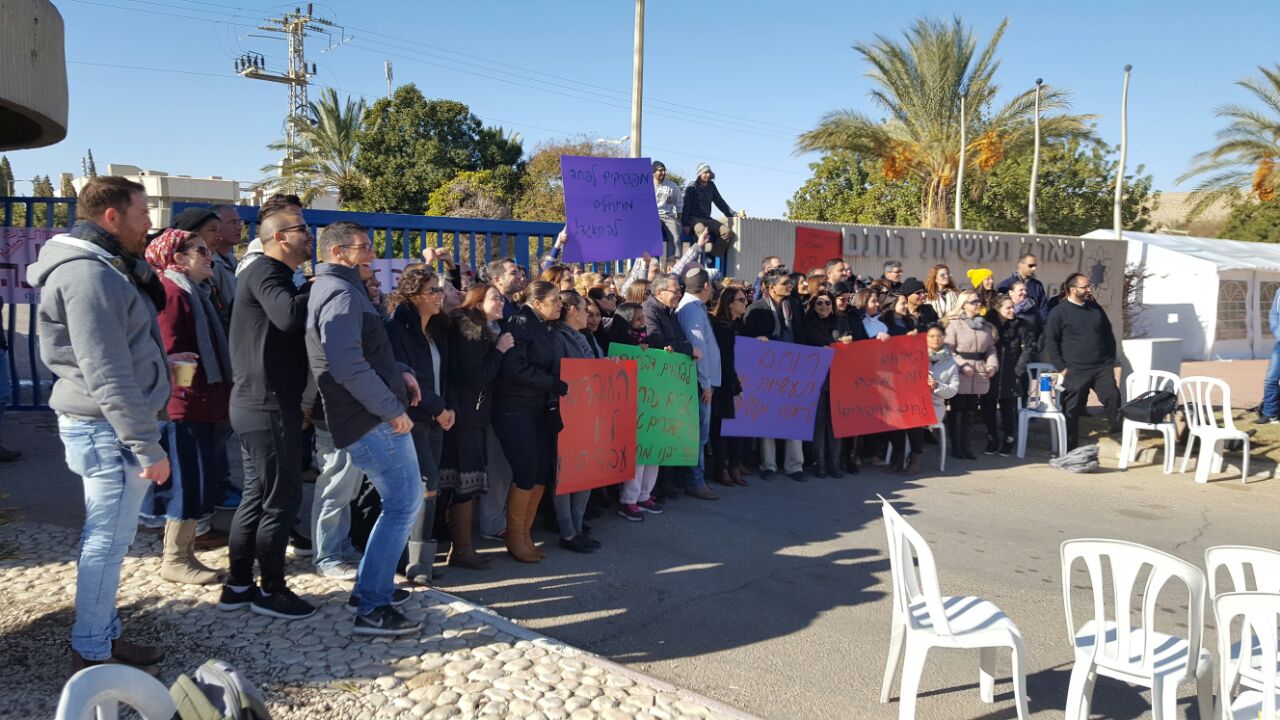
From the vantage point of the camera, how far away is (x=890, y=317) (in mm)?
10062

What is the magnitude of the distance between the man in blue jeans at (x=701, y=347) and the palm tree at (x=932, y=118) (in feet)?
62.2

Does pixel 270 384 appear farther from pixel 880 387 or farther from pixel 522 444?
pixel 880 387

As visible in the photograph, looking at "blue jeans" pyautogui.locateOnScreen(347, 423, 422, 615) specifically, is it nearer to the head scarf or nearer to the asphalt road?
the asphalt road

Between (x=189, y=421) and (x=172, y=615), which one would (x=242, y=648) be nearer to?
(x=172, y=615)

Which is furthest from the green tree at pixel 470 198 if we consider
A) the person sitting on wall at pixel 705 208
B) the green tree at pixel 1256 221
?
the green tree at pixel 1256 221

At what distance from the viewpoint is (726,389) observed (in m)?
8.41

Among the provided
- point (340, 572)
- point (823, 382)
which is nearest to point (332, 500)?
point (340, 572)

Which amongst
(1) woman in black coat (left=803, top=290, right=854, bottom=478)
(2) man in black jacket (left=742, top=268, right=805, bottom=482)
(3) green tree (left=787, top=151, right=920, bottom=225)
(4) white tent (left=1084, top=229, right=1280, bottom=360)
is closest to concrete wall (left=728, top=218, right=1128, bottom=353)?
(1) woman in black coat (left=803, top=290, right=854, bottom=478)

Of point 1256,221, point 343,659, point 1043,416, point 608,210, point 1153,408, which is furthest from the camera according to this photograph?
point 1256,221

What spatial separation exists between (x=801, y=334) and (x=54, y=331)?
A: 684 cm

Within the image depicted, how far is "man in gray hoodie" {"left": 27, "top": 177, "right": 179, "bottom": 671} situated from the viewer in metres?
3.61

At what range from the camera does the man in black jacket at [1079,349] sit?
10.6m

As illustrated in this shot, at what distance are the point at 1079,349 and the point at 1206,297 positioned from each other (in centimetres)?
1593

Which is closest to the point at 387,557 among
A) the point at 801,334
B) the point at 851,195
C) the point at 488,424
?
the point at 488,424
